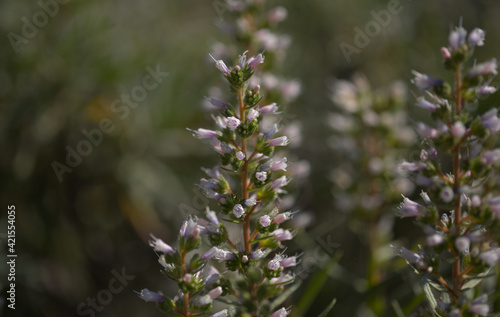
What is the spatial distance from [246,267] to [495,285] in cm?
129

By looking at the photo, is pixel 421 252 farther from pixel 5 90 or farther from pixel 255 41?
pixel 5 90

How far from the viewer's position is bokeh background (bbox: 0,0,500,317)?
10.9 ft

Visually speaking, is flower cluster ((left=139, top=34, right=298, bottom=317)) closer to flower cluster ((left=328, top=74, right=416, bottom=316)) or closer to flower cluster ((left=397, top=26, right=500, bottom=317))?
flower cluster ((left=397, top=26, right=500, bottom=317))

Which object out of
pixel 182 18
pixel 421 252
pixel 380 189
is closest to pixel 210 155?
pixel 380 189

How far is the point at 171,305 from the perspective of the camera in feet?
5.10

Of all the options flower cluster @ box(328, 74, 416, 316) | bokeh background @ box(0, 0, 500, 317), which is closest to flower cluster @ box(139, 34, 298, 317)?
bokeh background @ box(0, 0, 500, 317)

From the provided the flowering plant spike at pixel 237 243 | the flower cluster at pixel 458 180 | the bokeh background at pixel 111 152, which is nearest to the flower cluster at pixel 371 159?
the bokeh background at pixel 111 152

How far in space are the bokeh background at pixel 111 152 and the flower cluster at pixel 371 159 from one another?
0.70 ft

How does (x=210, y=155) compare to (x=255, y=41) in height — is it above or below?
below

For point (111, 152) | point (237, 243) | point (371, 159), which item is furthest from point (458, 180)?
point (111, 152)

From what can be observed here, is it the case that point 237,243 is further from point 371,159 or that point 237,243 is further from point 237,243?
point 371,159

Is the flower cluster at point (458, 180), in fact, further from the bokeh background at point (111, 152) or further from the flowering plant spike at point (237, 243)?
the bokeh background at point (111, 152)

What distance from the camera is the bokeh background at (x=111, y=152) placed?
3314 millimetres

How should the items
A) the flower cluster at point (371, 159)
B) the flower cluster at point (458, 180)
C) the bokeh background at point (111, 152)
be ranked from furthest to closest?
1. the bokeh background at point (111, 152)
2. the flower cluster at point (371, 159)
3. the flower cluster at point (458, 180)
